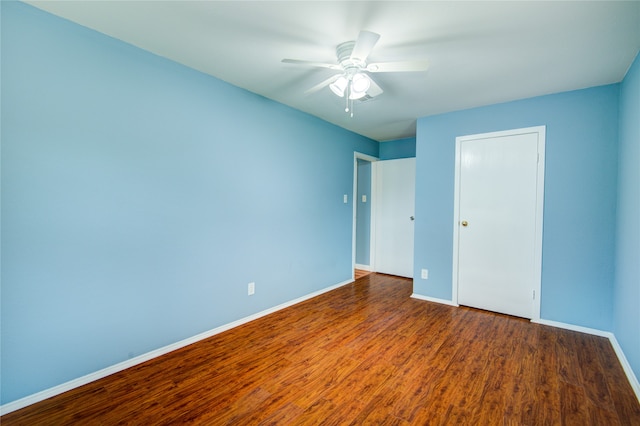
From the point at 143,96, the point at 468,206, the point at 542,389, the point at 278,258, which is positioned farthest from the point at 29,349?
the point at 468,206

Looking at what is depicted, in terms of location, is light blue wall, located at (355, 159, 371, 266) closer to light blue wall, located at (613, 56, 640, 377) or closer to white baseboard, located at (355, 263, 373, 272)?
white baseboard, located at (355, 263, 373, 272)

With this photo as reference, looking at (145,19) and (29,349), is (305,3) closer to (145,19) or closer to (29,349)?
(145,19)

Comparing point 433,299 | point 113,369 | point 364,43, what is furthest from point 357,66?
point 433,299

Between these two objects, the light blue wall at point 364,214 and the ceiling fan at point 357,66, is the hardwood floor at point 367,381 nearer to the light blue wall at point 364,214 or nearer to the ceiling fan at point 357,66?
the ceiling fan at point 357,66

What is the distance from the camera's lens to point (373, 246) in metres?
5.11

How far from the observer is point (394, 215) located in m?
4.86

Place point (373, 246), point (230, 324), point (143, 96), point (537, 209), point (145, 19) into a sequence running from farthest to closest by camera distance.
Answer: point (373, 246) < point (537, 209) < point (230, 324) < point (143, 96) < point (145, 19)

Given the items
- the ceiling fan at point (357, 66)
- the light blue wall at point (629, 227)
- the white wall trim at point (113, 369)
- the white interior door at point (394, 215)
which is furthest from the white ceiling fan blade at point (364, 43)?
the white interior door at point (394, 215)

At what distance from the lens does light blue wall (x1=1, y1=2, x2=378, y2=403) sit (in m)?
1.66

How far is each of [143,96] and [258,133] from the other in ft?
3.63

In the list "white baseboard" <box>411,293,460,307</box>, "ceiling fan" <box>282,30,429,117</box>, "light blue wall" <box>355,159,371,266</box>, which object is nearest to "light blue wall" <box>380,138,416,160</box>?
"light blue wall" <box>355,159,371,266</box>

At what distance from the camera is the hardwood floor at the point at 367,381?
164 centimetres

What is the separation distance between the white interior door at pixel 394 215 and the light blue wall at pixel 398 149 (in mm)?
208

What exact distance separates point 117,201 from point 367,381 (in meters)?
2.19
